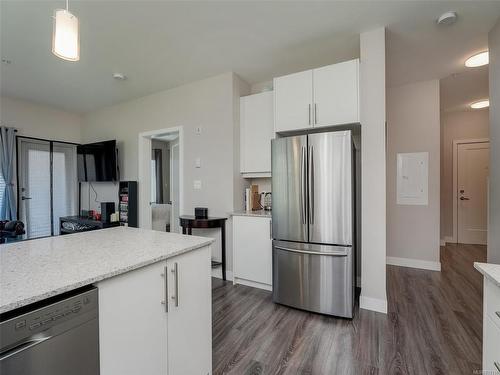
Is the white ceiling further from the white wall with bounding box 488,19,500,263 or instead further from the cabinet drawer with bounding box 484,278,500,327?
the cabinet drawer with bounding box 484,278,500,327

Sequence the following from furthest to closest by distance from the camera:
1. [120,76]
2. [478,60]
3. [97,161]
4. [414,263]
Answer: [97,161] < [414,263] < [120,76] < [478,60]

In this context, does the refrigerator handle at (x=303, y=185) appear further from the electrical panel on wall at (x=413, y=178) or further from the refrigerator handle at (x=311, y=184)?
the electrical panel on wall at (x=413, y=178)

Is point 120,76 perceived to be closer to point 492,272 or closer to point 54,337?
point 54,337

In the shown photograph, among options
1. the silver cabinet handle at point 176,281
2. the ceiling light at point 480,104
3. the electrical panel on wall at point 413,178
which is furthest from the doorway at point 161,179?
the ceiling light at point 480,104

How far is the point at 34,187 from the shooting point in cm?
447

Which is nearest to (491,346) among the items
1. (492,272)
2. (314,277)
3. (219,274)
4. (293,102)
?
(492,272)

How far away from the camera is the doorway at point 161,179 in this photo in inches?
161

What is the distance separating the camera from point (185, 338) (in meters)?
1.28

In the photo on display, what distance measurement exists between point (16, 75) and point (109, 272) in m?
4.05

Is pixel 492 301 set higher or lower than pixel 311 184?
lower

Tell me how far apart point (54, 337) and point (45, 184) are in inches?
204

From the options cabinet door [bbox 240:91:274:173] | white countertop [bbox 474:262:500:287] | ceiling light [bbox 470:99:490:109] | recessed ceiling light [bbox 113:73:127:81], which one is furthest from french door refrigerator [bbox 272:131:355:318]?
ceiling light [bbox 470:99:490:109]

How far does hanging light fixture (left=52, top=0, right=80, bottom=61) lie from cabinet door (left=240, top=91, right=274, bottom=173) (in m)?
2.13

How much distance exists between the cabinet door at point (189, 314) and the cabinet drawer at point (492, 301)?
4.47 feet
